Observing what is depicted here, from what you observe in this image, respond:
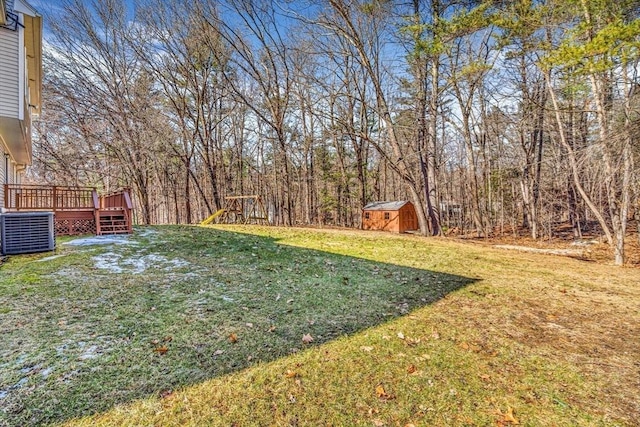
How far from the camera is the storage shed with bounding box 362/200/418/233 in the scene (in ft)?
54.9

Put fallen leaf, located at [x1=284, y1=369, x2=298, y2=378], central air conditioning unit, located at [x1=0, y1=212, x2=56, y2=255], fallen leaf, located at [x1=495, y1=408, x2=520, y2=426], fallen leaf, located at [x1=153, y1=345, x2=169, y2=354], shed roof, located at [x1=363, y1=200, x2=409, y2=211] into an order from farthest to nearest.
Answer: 1. shed roof, located at [x1=363, y1=200, x2=409, y2=211]
2. central air conditioning unit, located at [x1=0, y1=212, x2=56, y2=255]
3. fallen leaf, located at [x1=153, y1=345, x2=169, y2=354]
4. fallen leaf, located at [x1=284, y1=369, x2=298, y2=378]
5. fallen leaf, located at [x1=495, y1=408, x2=520, y2=426]

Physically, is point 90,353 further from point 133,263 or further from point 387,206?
point 387,206

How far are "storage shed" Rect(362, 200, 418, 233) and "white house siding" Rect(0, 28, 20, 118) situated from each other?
14.6m

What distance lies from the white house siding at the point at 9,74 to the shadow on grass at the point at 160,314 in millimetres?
3017

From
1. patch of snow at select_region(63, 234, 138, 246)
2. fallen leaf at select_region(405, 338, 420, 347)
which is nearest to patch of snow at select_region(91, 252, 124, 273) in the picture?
patch of snow at select_region(63, 234, 138, 246)

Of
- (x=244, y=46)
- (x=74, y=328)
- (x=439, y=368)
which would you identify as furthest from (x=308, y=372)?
(x=244, y=46)

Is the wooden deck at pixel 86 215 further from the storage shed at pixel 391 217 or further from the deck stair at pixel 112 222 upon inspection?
the storage shed at pixel 391 217

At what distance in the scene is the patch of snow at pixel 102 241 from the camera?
23.7ft

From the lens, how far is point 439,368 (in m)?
2.68

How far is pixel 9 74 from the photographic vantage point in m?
6.38

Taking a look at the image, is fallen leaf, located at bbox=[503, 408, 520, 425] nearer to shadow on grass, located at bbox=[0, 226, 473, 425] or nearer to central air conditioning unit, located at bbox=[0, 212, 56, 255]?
shadow on grass, located at bbox=[0, 226, 473, 425]

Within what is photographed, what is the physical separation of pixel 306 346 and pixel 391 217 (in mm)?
14458


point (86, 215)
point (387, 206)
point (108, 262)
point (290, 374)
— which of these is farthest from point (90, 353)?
point (387, 206)

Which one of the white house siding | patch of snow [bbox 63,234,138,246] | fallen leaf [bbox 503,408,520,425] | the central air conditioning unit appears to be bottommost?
fallen leaf [bbox 503,408,520,425]
